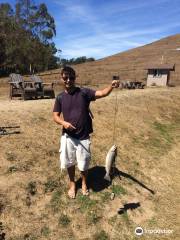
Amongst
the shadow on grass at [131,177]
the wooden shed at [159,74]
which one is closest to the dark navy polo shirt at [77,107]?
the shadow on grass at [131,177]

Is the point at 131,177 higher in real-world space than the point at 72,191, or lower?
lower

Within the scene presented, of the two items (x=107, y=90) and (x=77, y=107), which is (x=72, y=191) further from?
(x=107, y=90)

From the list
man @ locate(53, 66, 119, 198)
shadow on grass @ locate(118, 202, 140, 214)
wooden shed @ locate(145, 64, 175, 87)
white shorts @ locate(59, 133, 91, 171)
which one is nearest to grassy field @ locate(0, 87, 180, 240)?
shadow on grass @ locate(118, 202, 140, 214)

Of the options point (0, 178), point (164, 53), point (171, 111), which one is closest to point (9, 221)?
point (0, 178)

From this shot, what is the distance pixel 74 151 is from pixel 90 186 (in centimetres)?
168

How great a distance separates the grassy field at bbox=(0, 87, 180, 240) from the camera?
6.23 metres

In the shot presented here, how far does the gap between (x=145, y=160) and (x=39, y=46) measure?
4231cm

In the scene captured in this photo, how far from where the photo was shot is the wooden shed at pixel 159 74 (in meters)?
33.3

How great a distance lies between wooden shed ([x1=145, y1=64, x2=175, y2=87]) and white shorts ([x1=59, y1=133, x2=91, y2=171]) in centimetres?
2886

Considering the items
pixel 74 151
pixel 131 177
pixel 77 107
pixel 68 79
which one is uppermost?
pixel 68 79

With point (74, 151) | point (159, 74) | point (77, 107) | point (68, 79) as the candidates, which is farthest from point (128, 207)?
point (159, 74)

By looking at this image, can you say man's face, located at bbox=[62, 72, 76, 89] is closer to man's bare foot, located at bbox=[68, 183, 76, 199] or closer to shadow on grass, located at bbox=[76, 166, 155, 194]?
man's bare foot, located at bbox=[68, 183, 76, 199]

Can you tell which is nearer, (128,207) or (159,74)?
(128,207)

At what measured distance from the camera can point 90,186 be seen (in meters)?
7.48
